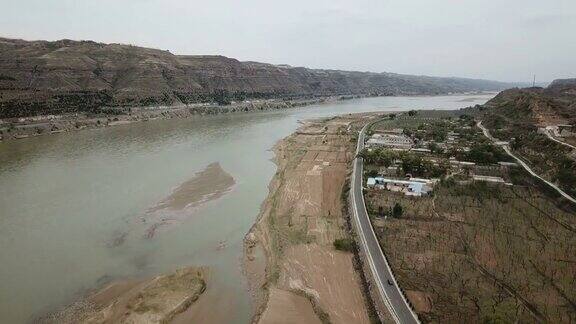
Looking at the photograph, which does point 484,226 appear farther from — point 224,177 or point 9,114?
point 9,114

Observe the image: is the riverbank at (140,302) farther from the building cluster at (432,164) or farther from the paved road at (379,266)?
the building cluster at (432,164)

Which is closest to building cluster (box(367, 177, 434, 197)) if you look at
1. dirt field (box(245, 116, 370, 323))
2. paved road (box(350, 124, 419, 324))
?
paved road (box(350, 124, 419, 324))

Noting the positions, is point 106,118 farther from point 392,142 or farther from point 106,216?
point 106,216

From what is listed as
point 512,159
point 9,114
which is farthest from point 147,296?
point 9,114

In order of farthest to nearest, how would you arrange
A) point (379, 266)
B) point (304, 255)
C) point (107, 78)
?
point (107, 78) → point (304, 255) → point (379, 266)

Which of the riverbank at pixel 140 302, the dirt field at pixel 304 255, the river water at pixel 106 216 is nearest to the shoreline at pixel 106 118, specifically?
the river water at pixel 106 216

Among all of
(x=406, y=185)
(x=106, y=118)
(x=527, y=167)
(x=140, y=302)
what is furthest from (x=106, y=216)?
(x=106, y=118)

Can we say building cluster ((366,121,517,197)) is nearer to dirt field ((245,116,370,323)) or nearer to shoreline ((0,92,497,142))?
dirt field ((245,116,370,323))
